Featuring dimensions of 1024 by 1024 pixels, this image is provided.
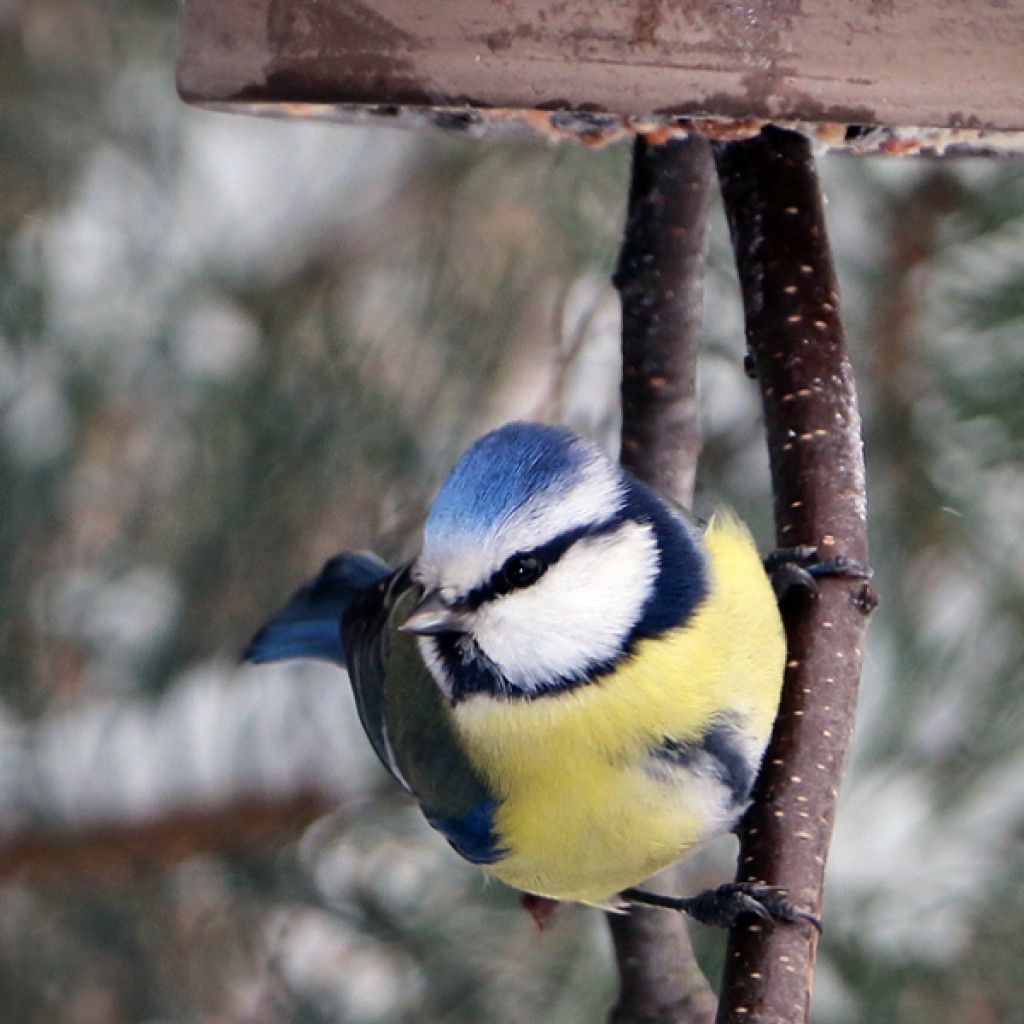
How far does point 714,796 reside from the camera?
705 millimetres

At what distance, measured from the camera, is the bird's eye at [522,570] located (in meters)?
0.70

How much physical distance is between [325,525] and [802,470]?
0.43m

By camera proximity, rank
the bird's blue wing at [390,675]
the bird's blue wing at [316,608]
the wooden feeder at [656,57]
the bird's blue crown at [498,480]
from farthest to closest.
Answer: the bird's blue wing at [316,608], the bird's blue wing at [390,675], the bird's blue crown at [498,480], the wooden feeder at [656,57]


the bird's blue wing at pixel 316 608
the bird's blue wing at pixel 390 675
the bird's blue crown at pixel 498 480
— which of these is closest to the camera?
the bird's blue crown at pixel 498 480

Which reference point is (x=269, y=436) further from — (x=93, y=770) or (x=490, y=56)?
(x=490, y=56)

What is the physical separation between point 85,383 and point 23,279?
80mm

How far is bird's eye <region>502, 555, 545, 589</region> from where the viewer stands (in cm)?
70

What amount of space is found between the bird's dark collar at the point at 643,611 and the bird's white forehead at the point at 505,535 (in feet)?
0.04

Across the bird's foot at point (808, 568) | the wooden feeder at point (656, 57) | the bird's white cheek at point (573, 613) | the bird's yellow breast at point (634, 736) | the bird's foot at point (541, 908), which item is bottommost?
the bird's foot at point (541, 908)

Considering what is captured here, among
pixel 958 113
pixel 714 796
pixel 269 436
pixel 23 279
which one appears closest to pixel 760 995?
pixel 714 796

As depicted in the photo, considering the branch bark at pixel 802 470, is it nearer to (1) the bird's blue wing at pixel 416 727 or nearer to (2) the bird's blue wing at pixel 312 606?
(1) the bird's blue wing at pixel 416 727

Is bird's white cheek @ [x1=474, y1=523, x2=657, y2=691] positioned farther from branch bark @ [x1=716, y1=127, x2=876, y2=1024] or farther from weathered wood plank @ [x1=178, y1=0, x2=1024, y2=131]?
weathered wood plank @ [x1=178, y1=0, x2=1024, y2=131]

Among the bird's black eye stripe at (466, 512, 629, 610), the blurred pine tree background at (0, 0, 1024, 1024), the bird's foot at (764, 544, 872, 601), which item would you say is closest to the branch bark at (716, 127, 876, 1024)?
the bird's foot at (764, 544, 872, 601)

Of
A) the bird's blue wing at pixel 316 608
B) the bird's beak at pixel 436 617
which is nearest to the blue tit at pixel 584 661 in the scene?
the bird's beak at pixel 436 617
